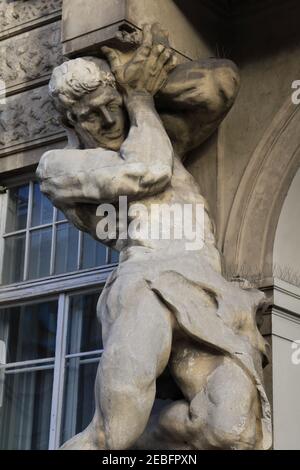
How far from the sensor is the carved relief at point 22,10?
7102 mm

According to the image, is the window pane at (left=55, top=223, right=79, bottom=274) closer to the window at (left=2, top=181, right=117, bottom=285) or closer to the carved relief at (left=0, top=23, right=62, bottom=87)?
the window at (left=2, top=181, right=117, bottom=285)

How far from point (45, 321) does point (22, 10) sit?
1918 mm

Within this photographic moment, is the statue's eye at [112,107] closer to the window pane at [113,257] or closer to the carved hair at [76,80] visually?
the carved hair at [76,80]

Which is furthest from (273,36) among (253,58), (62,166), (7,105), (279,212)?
(7,105)

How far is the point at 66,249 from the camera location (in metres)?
6.91

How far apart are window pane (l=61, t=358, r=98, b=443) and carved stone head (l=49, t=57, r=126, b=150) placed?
1.50 m

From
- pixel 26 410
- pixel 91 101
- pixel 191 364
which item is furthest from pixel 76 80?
pixel 26 410

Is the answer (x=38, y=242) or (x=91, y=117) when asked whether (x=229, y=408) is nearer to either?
(x=91, y=117)

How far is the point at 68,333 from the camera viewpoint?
670 cm

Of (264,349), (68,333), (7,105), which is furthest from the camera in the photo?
(7,105)

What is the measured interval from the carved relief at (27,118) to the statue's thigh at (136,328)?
80.0 inches
